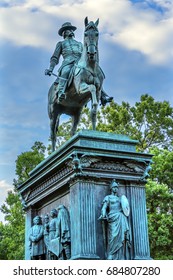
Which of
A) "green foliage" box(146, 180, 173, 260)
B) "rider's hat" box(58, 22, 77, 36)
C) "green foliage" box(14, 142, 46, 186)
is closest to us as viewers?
"rider's hat" box(58, 22, 77, 36)

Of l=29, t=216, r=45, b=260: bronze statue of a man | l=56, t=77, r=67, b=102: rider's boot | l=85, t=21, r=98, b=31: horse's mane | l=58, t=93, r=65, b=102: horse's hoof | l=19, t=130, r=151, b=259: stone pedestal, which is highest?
l=85, t=21, r=98, b=31: horse's mane

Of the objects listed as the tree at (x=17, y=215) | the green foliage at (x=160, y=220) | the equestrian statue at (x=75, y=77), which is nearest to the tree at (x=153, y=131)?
the green foliage at (x=160, y=220)

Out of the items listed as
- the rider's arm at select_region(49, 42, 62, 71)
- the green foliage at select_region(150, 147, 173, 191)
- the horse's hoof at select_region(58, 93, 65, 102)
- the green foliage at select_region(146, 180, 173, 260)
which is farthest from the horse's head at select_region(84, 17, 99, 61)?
the green foliage at select_region(150, 147, 173, 191)

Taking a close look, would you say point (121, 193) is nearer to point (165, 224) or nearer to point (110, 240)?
point (110, 240)

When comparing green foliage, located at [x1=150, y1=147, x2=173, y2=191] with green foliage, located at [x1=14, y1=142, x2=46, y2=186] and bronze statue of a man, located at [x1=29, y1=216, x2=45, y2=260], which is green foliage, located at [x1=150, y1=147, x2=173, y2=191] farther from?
bronze statue of a man, located at [x1=29, y1=216, x2=45, y2=260]

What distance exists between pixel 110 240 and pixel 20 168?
22.4m

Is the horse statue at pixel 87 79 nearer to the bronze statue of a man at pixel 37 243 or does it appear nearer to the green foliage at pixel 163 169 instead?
the bronze statue of a man at pixel 37 243

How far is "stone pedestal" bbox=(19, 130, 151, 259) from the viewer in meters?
10.6

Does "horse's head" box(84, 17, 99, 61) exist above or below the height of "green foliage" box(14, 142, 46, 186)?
below

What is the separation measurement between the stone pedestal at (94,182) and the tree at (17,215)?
18261 mm

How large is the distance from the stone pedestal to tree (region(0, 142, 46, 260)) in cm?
1826

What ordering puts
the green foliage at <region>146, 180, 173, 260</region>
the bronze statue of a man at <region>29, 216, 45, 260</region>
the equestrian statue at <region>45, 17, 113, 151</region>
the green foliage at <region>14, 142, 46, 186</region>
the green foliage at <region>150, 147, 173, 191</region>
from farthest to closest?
the green foliage at <region>14, 142, 46, 186</region> < the green foliage at <region>150, 147, 173, 191</region> < the green foliage at <region>146, 180, 173, 260</region> < the bronze statue of a man at <region>29, 216, 45, 260</region> < the equestrian statue at <region>45, 17, 113, 151</region>
